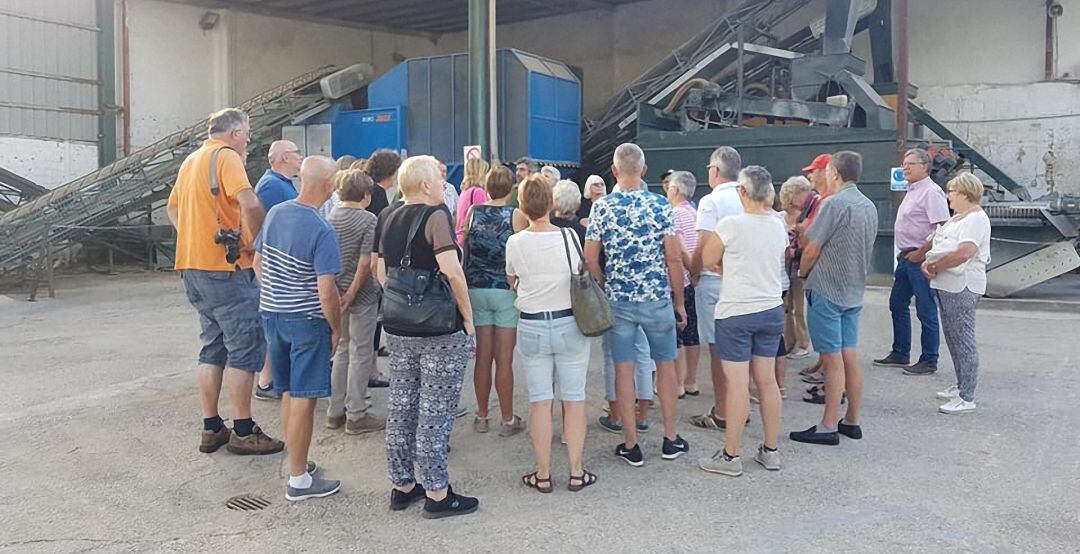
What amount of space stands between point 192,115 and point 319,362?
629 inches

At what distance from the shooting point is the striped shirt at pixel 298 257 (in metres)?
3.75

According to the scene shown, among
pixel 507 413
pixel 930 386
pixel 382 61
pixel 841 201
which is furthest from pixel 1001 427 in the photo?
pixel 382 61

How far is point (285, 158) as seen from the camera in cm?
474

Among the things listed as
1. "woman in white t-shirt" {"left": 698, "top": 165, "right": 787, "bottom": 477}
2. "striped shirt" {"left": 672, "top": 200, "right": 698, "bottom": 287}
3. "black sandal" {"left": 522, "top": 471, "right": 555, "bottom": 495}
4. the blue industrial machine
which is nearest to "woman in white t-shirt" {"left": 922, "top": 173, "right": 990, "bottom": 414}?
"striped shirt" {"left": 672, "top": 200, "right": 698, "bottom": 287}

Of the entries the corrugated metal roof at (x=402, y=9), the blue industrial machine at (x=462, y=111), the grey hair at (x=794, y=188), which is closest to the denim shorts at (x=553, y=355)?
the grey hair at (x=794, y=188)

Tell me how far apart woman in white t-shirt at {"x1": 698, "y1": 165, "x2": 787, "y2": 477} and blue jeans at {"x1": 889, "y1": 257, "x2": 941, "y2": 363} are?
278 centimetres

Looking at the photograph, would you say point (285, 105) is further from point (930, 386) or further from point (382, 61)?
point (930, 386)

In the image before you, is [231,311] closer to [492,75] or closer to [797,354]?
[797,354]

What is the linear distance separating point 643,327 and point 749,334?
540mm

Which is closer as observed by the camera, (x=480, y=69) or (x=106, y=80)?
(x=480, y=69)

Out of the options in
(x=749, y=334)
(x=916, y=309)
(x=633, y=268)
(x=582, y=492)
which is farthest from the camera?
(x=916, y=309)

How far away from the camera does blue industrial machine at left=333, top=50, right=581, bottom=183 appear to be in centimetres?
1299

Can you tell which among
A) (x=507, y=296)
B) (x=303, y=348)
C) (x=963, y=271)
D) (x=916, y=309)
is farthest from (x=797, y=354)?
(x=303, y=348)

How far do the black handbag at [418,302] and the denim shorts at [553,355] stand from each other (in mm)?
446
